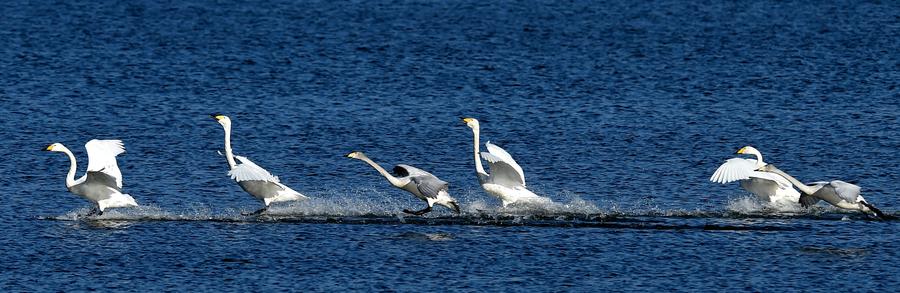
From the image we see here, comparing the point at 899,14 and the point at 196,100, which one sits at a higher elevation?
the point at 899,14

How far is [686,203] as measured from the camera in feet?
73.0

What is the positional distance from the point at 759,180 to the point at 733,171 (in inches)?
20.2

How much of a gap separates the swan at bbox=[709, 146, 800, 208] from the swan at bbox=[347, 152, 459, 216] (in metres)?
3.37

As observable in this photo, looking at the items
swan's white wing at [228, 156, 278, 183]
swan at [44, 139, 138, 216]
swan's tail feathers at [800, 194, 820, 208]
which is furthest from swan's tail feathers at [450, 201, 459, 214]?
swan's tail feathers at [800, 194, 820, 208]

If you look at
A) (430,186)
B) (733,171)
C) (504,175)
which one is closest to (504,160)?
(504,175)

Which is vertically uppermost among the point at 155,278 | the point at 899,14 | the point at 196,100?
the point at 899,14

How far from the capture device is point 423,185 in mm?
21172

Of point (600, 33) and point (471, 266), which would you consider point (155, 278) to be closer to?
point (471, 266)

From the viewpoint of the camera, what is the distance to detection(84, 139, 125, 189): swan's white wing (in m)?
21.4

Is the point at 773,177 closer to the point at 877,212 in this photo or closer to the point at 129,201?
the point at 877,212

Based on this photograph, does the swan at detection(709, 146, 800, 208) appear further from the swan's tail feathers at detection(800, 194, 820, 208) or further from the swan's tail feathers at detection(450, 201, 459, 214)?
the swan's tail feathers at detection(450, 201, 459, 214)

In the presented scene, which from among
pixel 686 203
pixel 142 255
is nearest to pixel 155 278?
pixel 142 255

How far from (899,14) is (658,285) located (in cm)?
2806

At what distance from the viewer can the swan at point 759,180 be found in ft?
71.1
